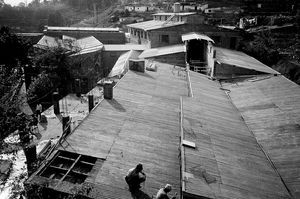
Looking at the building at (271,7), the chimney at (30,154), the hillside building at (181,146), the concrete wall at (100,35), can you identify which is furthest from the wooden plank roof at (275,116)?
the building at (271,7)

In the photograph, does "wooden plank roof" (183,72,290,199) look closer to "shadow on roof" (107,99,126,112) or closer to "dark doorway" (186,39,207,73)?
"shadow on roof" (107,99,126,112)

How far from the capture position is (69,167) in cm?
1178

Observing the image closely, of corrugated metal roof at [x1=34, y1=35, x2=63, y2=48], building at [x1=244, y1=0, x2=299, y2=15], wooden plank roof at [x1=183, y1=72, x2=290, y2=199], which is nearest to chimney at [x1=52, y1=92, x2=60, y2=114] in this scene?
wooden plank roof at [x1=183, y1=72, x2=290, y2=199]

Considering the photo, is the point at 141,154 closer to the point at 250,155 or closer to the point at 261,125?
the point at 250,155

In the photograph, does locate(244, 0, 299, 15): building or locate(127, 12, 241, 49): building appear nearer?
locate(127, 12, 241, 49): building

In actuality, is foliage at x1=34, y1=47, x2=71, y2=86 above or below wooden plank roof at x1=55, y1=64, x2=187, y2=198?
above

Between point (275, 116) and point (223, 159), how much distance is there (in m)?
8.40

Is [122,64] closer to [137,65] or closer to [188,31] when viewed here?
[137,65]

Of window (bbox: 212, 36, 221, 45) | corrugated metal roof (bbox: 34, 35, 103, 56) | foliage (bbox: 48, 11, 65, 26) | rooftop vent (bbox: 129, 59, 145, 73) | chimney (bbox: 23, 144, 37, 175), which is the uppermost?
foliage (bbox: 48, 11, 65, 26)

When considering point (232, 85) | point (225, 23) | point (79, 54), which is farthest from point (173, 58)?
point (225, 23)

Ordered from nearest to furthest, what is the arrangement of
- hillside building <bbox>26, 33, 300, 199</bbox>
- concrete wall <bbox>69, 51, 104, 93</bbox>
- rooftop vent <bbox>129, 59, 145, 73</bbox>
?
hillside building <bbox>26, 33, 300, 199</bbox> < rooftop vent <bbox>129, 59, 145, 73</bbox> < concrete wall <bbox>69, 51, 104, 93</bbox>

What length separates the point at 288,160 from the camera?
1439 cm

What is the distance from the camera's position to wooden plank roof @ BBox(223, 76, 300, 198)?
14.1 m

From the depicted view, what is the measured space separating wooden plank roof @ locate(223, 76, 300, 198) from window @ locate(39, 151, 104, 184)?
912cm
